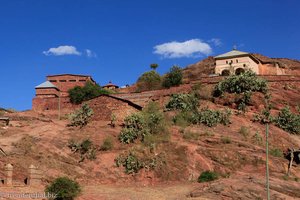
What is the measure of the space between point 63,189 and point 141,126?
36.1ft

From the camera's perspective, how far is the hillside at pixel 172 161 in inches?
974

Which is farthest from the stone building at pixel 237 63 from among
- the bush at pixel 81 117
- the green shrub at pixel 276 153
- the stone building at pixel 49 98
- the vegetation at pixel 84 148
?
the vegetation at pixel 84 148

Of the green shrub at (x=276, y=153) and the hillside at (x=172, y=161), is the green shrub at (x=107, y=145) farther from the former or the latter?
the green shrub at (x=276, y=153)

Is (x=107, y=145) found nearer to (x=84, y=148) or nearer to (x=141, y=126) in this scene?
(x=84, y=148)

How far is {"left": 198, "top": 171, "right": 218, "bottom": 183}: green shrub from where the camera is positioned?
2720 cm

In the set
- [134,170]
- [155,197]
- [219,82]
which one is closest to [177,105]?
[219,82]

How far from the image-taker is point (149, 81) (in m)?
55.2

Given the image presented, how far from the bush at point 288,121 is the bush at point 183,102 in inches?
277

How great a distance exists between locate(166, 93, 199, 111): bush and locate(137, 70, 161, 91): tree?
39.7 feet

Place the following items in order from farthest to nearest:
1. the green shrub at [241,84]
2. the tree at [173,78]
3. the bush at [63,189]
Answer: the tree at [173,78] → the green shrub at [241,84] → the bush at [63,189]

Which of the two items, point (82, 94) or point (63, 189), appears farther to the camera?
point (82, 94)

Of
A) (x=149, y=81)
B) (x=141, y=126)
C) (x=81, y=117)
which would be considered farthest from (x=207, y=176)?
(x=149, y=81)

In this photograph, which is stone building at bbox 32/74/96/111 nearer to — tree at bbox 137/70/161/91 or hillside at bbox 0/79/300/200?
tree at bbox 137/70/161/91

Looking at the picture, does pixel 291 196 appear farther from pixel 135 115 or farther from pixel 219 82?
pixel 219 82
